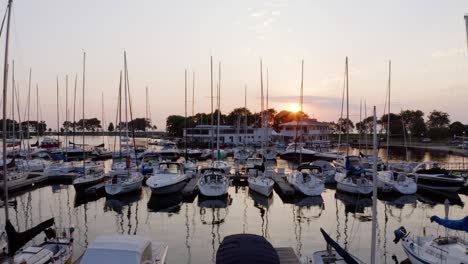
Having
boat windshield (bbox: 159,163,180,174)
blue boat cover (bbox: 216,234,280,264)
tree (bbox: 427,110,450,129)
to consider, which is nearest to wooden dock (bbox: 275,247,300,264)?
blue boat cover (bbox: 216,234,280,264)

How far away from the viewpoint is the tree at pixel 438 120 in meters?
146

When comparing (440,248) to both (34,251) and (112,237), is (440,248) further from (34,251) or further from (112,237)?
(34,251)

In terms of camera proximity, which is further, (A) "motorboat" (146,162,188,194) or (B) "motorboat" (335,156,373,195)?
(B) "motorboat" (335,156,373,195)

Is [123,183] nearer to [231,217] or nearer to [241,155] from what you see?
[231,217]

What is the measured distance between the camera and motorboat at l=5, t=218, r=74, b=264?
13727 mm

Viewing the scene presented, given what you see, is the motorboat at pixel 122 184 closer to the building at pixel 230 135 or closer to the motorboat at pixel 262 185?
the motorboat at pixel 262 185

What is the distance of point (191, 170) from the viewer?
147 ft

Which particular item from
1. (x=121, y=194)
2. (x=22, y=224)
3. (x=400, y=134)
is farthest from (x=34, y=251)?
(x=400, y=134)

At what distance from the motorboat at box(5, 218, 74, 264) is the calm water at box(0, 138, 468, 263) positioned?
10.4 ft

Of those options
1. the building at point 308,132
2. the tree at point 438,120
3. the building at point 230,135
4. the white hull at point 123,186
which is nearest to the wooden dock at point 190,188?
the white hull at point 123,186

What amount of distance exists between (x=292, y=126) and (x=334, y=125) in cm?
8503

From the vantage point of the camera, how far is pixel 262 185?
33906 mm

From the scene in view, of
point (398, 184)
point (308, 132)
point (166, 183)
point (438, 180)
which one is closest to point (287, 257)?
point (166, 183)

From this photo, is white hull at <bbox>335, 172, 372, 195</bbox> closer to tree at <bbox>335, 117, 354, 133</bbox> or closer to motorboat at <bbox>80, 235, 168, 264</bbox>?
tree at <bbox>335, 117, 354, 133</bbox>
